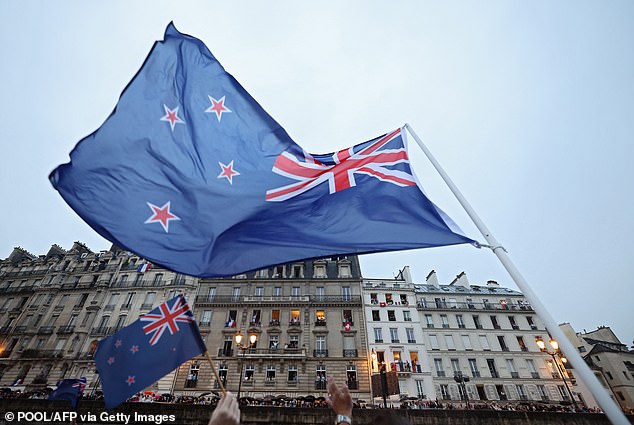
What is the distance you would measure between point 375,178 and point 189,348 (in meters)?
4.41

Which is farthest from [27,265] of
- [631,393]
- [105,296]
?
[631,393]

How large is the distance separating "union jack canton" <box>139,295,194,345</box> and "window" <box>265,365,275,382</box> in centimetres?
3116

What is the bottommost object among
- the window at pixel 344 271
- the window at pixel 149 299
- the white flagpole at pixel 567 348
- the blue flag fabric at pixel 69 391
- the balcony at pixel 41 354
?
the white flagpole at pixel 567 348

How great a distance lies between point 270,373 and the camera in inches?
1323

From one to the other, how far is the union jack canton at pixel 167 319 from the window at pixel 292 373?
3118 cm

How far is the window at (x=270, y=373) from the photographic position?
33188 mm

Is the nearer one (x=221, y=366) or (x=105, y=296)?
(x=221, y=366)

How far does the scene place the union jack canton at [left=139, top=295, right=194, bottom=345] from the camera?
549 centimetres

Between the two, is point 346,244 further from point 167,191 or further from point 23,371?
point 23,371

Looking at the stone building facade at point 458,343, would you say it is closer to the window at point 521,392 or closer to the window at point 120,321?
the window at point 521,392

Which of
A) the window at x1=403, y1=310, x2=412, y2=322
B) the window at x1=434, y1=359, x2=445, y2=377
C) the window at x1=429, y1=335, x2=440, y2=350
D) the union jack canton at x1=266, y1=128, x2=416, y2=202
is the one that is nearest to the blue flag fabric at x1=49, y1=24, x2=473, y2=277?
the union jack canton at x1=266, y1=128, x2=416, y2=202

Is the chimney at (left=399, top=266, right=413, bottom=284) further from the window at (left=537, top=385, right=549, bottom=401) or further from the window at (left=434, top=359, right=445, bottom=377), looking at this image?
the window at (left=537, top=385, right=549, bottom=401)

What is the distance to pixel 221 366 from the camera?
112 ft

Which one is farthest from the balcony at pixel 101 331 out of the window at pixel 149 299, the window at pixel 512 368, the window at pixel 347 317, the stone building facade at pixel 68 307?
the window at pixel 512 368
